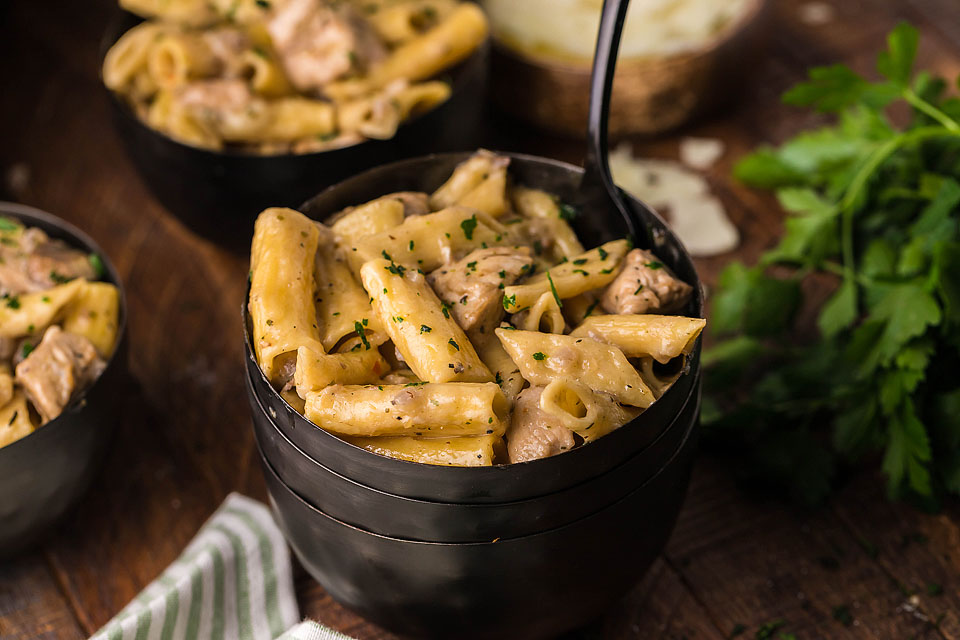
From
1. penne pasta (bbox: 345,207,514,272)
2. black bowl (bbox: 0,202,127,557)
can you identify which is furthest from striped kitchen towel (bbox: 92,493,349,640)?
penne pasta (bbox: 345,207,514,272)

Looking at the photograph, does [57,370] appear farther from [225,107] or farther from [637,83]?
[637,83]

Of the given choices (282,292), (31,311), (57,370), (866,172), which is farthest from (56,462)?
(866,172)

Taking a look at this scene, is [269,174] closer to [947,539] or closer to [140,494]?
[140,494]

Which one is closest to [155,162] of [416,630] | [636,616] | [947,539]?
[416,630]

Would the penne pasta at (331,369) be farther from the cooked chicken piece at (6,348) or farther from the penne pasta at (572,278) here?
the cooked chicken piece at (6,348)

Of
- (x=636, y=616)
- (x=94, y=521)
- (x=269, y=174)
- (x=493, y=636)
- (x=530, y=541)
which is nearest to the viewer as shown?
(x=530, y=541)

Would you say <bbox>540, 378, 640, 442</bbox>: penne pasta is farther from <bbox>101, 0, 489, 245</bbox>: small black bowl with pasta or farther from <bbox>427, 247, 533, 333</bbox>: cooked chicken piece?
<bbox>101, 0, 489, 245</bbox>: small black bowl with pasta
